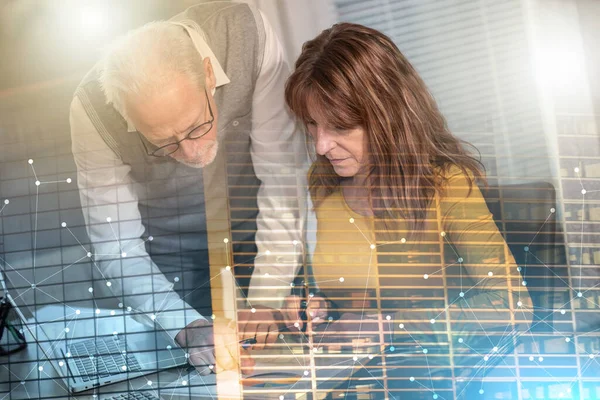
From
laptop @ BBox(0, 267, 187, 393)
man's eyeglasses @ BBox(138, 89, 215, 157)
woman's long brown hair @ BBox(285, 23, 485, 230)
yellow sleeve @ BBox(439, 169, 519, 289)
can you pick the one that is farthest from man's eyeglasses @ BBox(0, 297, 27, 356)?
yellow sleeve @ BBox(439, 169, 519, 289)

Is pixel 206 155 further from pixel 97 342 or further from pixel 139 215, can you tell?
pixel 97 342

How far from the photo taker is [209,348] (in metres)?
1.49

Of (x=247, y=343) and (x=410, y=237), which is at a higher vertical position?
(x=410, y=237)

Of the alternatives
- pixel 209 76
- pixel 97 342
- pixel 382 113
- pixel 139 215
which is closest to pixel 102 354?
pixel 97 342

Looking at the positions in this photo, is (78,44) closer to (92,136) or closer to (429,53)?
(92,136)

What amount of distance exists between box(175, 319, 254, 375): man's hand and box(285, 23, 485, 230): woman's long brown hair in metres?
0.38

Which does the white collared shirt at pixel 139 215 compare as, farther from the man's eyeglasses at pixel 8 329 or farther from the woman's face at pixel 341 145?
the man's eyeglasses at pixel 8 329

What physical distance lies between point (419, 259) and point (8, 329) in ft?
3.14

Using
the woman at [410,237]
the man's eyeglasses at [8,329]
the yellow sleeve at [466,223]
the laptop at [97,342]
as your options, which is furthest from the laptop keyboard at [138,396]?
the yellow sleeve at [466,223]

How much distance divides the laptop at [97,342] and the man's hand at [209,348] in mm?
25

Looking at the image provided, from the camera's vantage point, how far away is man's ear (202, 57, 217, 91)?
4.86 feet

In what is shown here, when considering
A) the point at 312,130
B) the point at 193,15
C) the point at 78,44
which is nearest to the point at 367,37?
the point at 312,130

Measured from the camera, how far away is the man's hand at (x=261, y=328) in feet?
4.88

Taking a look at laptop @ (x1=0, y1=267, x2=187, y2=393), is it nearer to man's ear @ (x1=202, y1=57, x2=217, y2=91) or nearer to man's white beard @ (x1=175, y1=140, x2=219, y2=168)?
man's white beard @ (x1=175, y1=140, x2=219, y2=168)
